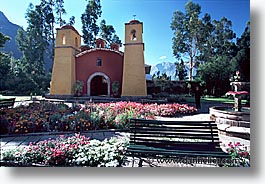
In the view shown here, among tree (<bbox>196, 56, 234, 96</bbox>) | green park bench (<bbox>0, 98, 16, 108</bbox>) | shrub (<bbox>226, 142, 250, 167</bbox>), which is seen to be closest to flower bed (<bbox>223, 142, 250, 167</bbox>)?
shrub (<bbox>226, 142, 250, 167</bbox>)

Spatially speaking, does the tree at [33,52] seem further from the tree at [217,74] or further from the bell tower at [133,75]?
the tree at [217,74]

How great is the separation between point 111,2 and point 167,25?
1.05m

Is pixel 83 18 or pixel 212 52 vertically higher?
pixel 83 18

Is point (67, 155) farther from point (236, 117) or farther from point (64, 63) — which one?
point (64, 63)

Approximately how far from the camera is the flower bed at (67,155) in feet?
7.64

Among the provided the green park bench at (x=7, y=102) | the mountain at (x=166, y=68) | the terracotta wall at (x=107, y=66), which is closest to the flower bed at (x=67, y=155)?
the green park bench at (x=7, y=102)

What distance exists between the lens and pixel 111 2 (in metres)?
2.97

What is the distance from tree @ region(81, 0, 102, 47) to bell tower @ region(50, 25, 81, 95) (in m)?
0.29

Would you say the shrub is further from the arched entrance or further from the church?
the arched entrance

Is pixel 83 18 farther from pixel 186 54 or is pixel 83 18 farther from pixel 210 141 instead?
pixel 210 141

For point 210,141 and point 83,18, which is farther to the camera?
point 83,18

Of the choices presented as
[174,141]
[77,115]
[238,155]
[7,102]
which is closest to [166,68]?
[174,141]

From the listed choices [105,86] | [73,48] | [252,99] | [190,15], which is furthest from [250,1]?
[105,86]

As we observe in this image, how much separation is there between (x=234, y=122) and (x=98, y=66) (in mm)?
4985
